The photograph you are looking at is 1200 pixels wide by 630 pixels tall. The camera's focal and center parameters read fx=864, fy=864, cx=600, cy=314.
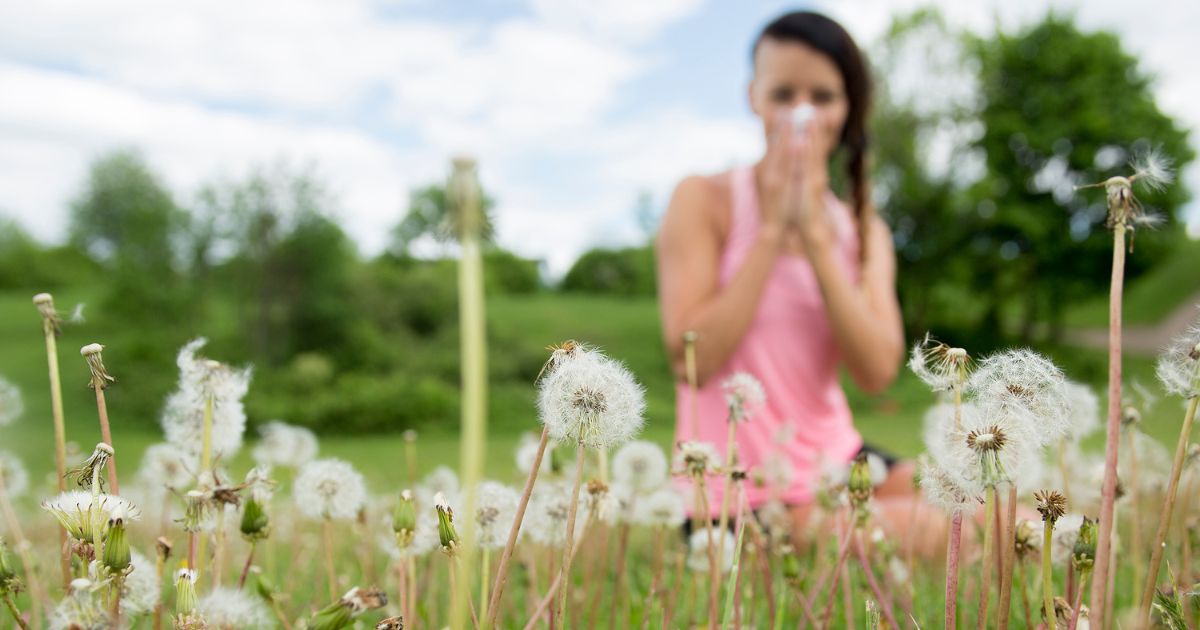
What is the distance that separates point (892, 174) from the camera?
27.5 meters

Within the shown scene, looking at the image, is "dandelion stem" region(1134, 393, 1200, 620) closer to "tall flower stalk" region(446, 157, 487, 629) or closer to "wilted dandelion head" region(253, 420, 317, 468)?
"tall flower stalk" region(446, 157, 487, 629)

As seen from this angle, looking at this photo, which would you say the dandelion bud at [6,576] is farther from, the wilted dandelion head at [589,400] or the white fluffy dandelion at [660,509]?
the white fluffy dandelion at [660,509]

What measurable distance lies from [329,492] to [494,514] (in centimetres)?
39

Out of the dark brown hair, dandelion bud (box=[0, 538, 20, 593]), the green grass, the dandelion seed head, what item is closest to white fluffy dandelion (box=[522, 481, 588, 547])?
dandelion bud (box=[0, 538, 20, 593])

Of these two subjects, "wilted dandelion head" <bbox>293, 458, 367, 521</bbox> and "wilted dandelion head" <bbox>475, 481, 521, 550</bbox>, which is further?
"wilted dandelion head" <bbox>293, 458, 367, 521</bbox>

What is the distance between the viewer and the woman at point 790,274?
3.48 m

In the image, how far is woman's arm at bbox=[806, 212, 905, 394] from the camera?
11.6 feet

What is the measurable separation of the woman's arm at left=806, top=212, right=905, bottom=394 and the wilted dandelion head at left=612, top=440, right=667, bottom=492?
189cm

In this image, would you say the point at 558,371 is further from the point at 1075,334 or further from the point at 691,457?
the point at 1075,334

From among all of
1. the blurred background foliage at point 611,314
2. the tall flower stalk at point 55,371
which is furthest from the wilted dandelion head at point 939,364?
the blurred background foliage at point 611,314

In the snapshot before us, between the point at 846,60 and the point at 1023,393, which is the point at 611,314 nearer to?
the point at 846,60

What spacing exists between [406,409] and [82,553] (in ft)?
59.6

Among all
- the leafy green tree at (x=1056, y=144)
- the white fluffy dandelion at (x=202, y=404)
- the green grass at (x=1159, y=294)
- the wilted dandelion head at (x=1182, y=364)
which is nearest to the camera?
the wilted dandelion head at (x=1182, y=364)

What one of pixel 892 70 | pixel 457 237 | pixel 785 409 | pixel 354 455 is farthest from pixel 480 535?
pixel 892 70
